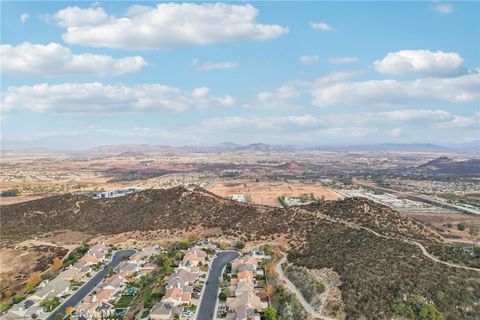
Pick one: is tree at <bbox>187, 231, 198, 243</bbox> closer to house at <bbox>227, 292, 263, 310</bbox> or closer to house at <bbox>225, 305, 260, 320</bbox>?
house at <bbox>227, 292, 263, 310</bbox>

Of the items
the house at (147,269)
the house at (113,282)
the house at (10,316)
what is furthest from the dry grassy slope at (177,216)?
the house at (10,316)

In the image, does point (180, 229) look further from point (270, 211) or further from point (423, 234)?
point (423, 234)

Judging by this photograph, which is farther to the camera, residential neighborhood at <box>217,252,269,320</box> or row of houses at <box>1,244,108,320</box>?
row of houses at <box>1,244,108,320</box>

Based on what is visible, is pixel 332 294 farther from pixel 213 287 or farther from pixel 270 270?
pixel 213 287

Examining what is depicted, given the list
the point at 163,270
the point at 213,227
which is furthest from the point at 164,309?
the point at 213,227

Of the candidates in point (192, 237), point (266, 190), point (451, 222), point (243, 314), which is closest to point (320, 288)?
point (243, 314)

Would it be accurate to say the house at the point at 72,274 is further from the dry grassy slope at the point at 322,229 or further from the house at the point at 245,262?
the house at the point at 245,262

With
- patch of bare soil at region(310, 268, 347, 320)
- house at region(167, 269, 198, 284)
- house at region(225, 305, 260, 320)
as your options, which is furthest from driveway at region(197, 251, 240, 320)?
patch of bare soil at region(310, 268, 347, 320)
